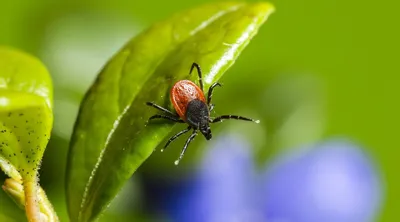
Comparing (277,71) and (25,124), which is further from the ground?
(277,71)

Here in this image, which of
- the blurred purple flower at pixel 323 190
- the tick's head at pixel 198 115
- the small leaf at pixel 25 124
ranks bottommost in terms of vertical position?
the small leaf at pixel 25 124

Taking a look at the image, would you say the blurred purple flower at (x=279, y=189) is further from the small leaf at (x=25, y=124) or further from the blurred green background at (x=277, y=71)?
the small leaf at (x=25, y=124)

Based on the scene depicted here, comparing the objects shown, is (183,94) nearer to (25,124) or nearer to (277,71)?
(25,124)

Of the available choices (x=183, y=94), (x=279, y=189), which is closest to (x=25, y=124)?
(x=183, y=94)

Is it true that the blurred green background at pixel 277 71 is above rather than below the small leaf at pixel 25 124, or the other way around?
above

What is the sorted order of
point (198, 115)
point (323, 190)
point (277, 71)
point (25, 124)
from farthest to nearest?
1. point (277, 71)
2. point (323, 190)
3. point (198, 115)
4. point (25, 124)

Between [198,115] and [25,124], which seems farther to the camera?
[198,115]

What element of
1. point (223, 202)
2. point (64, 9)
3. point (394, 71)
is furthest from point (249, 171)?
point (394, 71)

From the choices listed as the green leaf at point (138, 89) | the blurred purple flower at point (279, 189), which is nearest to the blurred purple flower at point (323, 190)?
the blurred purple flower at point (279, 189)
